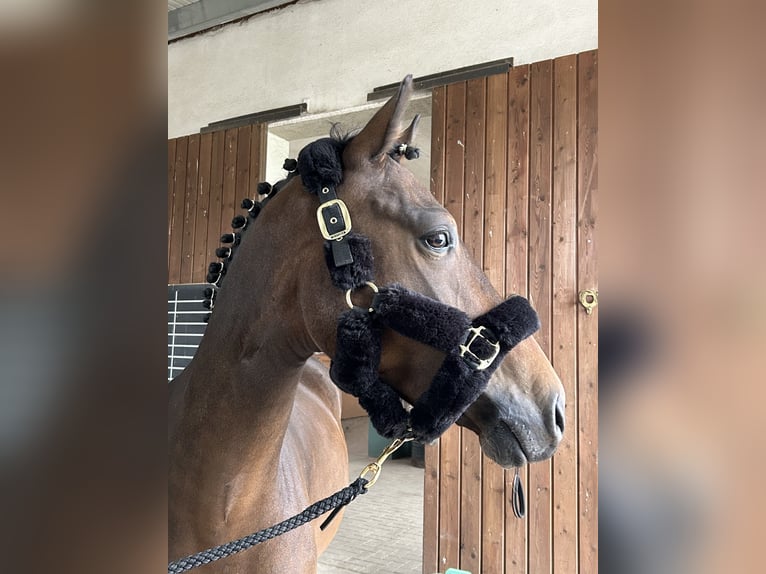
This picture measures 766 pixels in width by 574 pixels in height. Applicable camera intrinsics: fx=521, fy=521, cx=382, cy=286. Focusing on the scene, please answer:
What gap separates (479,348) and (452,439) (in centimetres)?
215

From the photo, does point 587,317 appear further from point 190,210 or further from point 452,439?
point 190,210

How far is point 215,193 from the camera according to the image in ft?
12.6

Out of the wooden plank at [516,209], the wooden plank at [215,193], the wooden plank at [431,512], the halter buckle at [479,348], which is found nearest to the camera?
the halter buckle at [479,348]

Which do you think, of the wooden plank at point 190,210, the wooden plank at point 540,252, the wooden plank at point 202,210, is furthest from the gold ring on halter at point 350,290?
the wooden plank at point 190,210

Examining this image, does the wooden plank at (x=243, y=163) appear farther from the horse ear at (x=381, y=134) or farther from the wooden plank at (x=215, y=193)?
the horse ear at (x=381, y=134)

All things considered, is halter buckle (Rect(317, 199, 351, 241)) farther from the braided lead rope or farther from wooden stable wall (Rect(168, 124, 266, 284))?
wooden stable wall (Rect(168, 124, 266, 284))

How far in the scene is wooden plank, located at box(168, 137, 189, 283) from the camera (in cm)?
398

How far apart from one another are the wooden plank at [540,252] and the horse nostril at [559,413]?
1.73 m

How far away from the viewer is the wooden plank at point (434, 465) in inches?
116

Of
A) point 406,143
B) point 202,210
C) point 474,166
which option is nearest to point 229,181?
point 202,210

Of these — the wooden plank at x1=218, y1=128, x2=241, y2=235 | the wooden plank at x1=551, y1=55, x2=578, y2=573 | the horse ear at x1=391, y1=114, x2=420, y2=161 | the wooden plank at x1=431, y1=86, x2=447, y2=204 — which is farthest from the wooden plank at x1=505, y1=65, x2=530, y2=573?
the wooden plank at x1=218, y1=128, x2=241, y2=235

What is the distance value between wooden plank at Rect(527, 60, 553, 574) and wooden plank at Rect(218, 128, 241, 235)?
6.90 feet
